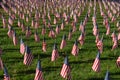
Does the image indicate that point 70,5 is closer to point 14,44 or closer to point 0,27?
point 0,27

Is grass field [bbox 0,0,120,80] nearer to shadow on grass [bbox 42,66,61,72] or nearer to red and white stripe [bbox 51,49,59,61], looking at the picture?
shadow on grass [bbox 42,66,61,72]

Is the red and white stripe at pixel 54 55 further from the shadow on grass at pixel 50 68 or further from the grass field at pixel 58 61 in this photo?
the shadow on grass at pixel 50 68

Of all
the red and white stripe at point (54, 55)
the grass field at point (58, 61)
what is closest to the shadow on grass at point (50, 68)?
the grass field at point (58, 61)

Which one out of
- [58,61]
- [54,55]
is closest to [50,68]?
[54,55]

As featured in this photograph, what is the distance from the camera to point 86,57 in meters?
25.6

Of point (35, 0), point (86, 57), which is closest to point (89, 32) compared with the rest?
point (86, 57)

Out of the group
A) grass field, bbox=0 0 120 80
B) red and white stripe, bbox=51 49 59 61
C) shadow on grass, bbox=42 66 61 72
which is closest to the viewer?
grass field, bbox=0 0 120 80

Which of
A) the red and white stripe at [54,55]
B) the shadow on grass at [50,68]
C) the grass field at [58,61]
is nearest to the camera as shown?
the grass field at [58,61]

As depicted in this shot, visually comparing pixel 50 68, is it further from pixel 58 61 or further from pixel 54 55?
pixel 58 61

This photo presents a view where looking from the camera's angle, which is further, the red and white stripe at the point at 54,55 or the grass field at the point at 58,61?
the red and white stripe at the point at 54,55

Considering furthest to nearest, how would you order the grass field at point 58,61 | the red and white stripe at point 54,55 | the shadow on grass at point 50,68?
1. the red and white stripe at point 54,55
2. the shadow on grass at point 50,68
3. the grass field at point 58,61

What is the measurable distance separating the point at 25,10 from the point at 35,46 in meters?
19.9

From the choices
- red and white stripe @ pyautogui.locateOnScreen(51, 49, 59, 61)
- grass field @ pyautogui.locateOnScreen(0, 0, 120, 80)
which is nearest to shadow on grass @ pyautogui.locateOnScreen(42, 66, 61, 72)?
grass field @ pyautogui.locateOnScreen(0, 0, 120, 80)

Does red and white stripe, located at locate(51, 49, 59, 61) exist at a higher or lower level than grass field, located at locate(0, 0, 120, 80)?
higher
